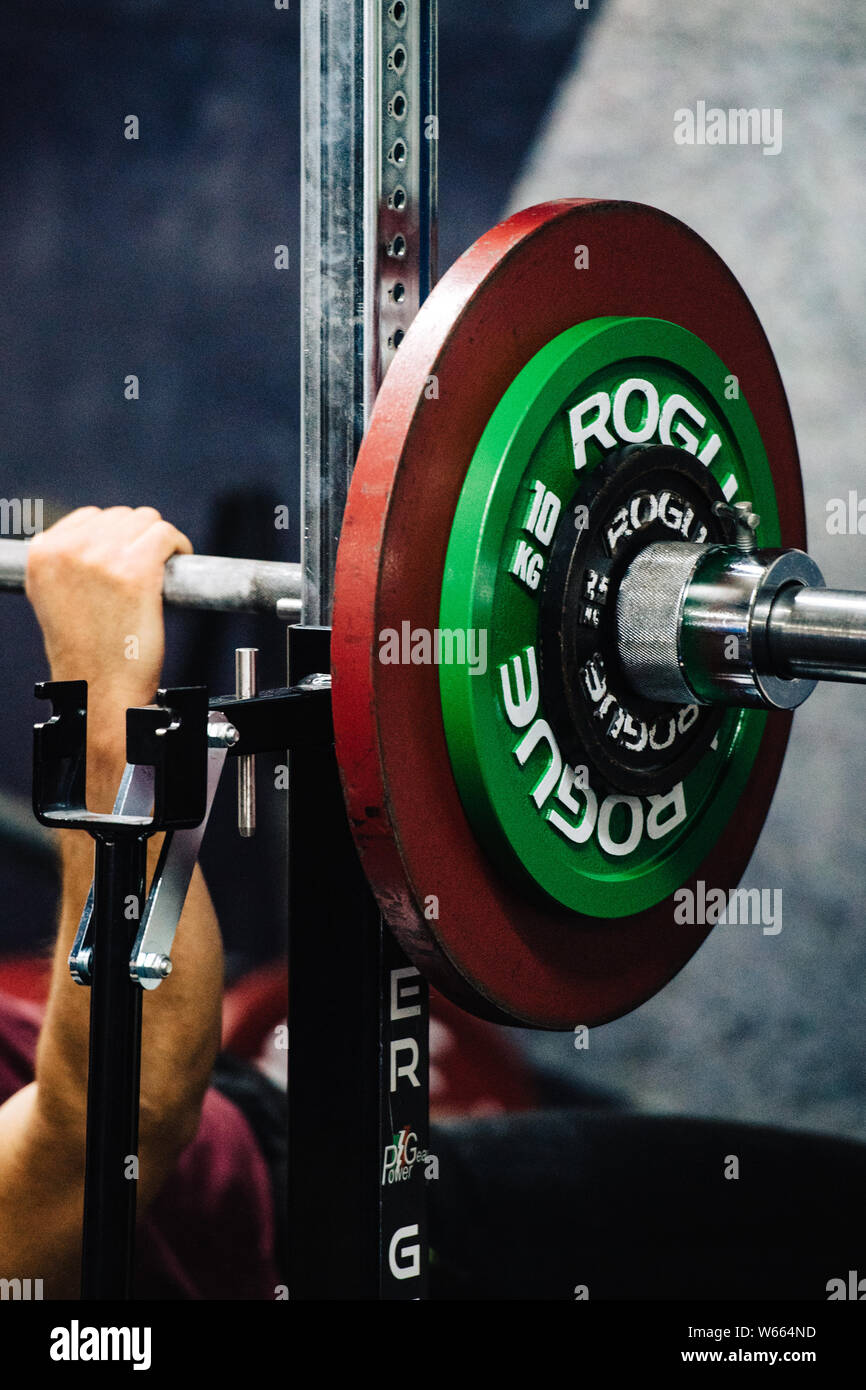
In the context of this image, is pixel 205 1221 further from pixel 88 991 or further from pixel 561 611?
pixel 561 611

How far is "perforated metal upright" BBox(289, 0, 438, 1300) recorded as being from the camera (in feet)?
4.16

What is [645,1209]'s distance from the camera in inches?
103

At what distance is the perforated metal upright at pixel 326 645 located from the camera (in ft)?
4.16

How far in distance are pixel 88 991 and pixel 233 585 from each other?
1292mm

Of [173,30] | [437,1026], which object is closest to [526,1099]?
[437,1026]

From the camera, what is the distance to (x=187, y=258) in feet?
8.40

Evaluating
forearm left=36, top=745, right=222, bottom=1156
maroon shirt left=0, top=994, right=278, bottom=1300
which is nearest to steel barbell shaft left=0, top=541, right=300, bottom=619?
forearm left=36, top=745, right=222, bottom=1156

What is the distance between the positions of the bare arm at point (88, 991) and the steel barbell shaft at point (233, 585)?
625mm

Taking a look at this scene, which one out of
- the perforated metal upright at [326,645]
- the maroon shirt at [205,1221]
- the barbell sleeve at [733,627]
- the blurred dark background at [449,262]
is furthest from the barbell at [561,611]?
the maroon shirt at [205,1221]

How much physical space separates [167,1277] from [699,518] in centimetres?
201

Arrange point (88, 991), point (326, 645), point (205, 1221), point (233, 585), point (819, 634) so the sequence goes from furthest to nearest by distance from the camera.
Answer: point (205, 1221) < point (88, 991) < point (233, 585) < point (326, 645) < point (819, 634)

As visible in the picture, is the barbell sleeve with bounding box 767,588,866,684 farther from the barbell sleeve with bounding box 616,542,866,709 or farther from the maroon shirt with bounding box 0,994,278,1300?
the maroon shirt with bounding box 0,994,278,1300

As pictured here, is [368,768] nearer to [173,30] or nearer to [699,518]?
[699,518]

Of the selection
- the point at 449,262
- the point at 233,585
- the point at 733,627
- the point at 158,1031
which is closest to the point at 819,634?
the point at 733,627
